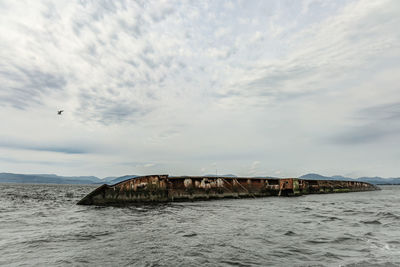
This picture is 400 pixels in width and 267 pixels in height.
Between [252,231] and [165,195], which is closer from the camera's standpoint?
[252,231]

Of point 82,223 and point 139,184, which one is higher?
point 139,184

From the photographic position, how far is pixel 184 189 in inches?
793

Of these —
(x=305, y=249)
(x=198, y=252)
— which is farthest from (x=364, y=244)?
(x=198, y=252)

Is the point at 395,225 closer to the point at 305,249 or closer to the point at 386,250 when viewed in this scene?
the point at 386,250

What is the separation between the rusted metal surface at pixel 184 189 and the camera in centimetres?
1716

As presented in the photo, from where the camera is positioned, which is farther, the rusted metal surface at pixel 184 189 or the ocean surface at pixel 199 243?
the rusted metal surface at pixel 184 189

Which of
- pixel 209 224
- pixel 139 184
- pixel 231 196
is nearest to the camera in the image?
pixel 209 224

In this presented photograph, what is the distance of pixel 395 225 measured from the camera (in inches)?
382

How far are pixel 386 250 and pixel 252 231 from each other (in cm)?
380

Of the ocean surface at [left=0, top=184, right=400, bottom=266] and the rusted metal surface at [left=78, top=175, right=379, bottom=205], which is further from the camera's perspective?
the rusted metal surface at [left=78, top=175, right=379, bottom=205]

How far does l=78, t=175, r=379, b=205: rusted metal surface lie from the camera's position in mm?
17156

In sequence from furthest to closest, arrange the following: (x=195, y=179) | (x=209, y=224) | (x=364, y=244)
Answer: (x=195, y=179), (x=209, y=224), (x=364, y=244)

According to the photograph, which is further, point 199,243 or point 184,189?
point 184,189

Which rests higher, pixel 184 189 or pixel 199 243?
pixel 184 189
